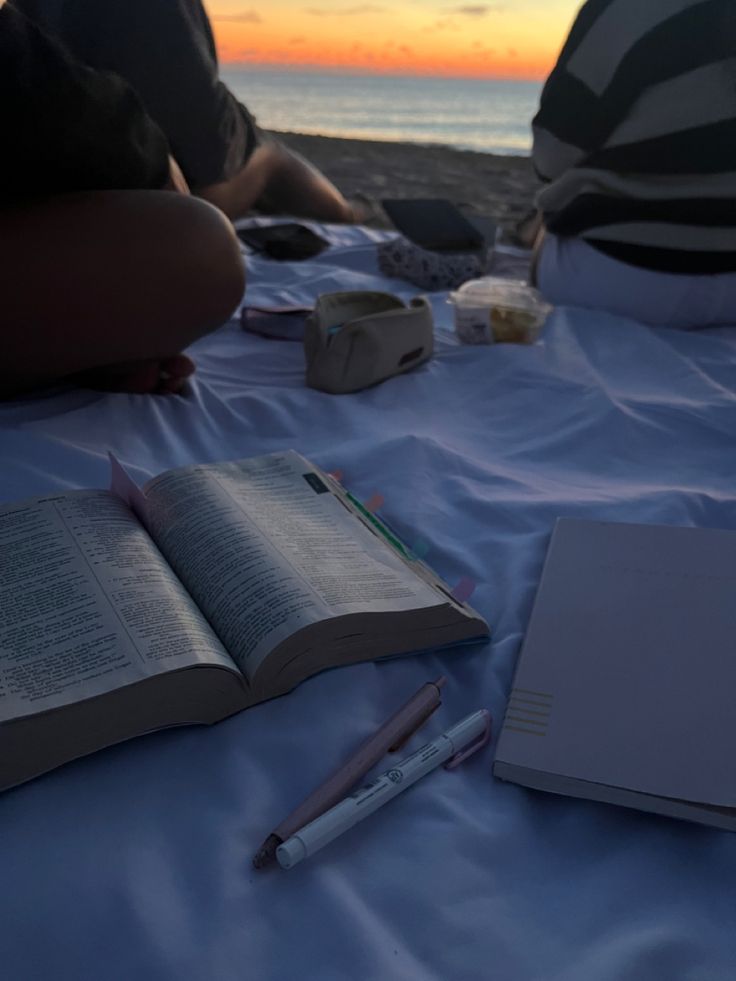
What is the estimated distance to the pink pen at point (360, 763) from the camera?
47 cm

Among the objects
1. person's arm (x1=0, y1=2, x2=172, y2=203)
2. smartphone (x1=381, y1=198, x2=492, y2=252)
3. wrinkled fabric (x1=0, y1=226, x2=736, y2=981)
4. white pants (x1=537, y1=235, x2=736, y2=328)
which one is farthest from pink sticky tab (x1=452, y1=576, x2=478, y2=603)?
smartphone (x1=381, y1=198, x2=492, y2=252)

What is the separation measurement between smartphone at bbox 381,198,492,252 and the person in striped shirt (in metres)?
0.29

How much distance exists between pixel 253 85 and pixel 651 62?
2154cm

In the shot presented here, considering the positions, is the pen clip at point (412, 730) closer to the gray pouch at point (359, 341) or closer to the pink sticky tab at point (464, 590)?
the pink sticky tab at point (464, 590)

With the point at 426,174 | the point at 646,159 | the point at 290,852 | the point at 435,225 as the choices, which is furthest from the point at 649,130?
the point at 426,174

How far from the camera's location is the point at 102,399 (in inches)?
41.9

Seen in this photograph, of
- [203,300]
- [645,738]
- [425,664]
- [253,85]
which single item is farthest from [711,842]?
[253,85]

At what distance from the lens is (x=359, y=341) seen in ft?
3.73

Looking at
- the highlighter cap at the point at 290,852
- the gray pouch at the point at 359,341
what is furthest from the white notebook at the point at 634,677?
the gray pouch at the point at 359,341

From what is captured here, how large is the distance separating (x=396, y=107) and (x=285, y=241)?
1578 centimetres

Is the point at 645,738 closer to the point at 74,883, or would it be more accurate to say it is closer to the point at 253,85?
the point at 74,883

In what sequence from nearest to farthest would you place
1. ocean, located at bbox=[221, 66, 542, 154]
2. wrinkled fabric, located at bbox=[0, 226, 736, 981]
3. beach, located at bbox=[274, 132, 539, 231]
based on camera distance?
wrinkled fabric, located at bbox=[0, 226, 736, 981] → beach, located at bbox=[274, 132, 539, 231] → ocean, located at bbox=[221, 66, 542, 154]

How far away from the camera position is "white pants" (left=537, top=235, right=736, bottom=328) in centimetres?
140

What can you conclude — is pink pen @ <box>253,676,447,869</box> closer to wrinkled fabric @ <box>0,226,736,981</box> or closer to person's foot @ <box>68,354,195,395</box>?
wrinkled fabric @ <box>0,226,736,981</box>
